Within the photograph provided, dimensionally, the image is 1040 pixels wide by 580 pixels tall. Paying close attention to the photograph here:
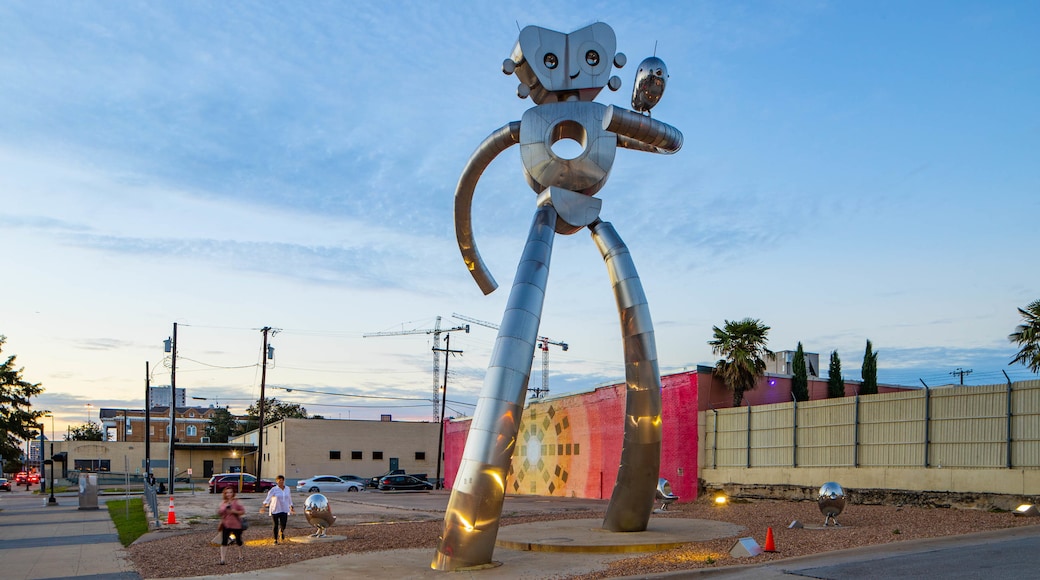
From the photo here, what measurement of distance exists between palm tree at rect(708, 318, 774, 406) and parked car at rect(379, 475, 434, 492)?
1011 inches

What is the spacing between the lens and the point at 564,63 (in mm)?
16453

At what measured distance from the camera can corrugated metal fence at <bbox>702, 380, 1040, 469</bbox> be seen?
20.0 metres

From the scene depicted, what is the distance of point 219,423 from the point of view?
129625 millimetres

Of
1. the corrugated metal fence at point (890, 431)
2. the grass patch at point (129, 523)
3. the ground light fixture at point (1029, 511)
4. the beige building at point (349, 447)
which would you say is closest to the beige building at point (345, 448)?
the beige building at point (349, 447)

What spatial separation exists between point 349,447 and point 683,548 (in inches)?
2267

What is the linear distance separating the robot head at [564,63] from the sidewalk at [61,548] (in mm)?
11045

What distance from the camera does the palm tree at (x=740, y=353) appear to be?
31.6m

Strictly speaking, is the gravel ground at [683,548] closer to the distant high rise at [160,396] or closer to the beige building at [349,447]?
the beige building at [349,447]

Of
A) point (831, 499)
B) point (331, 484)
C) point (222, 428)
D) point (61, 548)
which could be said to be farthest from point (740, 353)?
point (222, 428)

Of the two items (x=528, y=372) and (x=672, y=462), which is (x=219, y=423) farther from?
(x=528, y=372)

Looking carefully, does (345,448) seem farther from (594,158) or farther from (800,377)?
(594,158)

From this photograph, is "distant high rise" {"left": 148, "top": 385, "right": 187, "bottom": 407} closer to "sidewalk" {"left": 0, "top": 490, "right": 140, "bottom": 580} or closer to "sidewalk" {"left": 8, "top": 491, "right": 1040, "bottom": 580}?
"sidewalk" {"left": 0, "top": 490, "right": 140, "bottom": 580}

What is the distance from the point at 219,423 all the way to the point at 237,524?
398 feet

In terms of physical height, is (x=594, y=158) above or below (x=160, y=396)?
above
